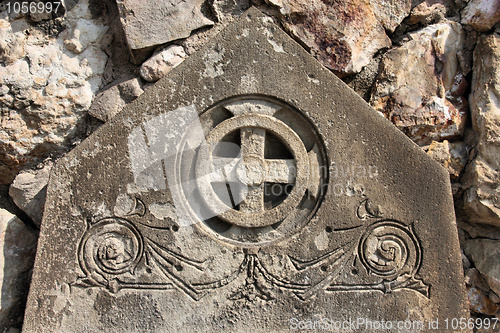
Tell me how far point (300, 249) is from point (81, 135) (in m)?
1.37

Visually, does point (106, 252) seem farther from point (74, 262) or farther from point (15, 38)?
point (15, 38)

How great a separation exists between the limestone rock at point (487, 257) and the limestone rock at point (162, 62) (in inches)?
76.7

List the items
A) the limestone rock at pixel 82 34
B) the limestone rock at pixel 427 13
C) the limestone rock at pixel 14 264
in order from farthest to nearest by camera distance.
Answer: the limestone rock at pixel 427 13 < the limestone rock at pixel 82 34 < the limestone rock at pixel 14 264

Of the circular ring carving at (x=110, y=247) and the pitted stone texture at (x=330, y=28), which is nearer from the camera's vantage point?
the circular ring carving at (x=110, y=247)

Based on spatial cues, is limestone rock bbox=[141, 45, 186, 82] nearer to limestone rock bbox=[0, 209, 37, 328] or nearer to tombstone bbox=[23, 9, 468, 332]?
tombstone bbox=[23, 9, 468, 332]

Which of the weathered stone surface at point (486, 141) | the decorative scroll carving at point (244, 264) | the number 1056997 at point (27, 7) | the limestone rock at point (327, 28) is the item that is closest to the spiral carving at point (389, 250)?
the decorative scroll carving at point (244, 264)

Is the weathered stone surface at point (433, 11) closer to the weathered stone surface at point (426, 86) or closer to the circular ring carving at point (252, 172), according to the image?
the weathered stone surface at point (426, 86)

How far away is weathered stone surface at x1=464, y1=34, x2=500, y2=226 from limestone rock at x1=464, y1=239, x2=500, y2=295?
131mm

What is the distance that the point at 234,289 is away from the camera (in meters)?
1.70

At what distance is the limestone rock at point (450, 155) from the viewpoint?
2.16 m

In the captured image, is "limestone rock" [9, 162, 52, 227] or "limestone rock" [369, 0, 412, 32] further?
"limestone rock" [369, 0, 412, 32]

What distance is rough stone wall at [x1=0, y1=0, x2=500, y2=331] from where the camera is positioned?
207cm

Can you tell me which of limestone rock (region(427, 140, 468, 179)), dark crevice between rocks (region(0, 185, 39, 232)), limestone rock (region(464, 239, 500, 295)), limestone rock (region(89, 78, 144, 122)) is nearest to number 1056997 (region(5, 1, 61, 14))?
limestone rock (region(89, 78, 144, 122))

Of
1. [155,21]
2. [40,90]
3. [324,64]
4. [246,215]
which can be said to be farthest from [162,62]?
[246,215]
